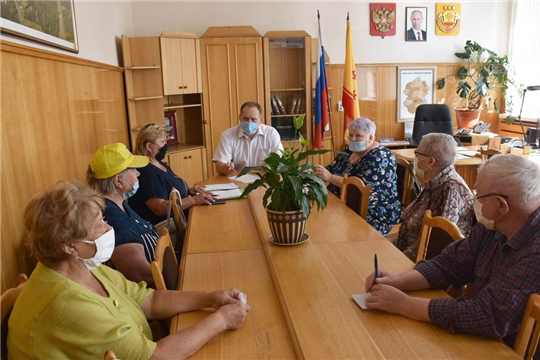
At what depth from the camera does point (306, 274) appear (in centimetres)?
179

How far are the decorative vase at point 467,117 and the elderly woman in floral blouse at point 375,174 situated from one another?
13.1 ft

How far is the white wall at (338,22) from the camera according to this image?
6.11m

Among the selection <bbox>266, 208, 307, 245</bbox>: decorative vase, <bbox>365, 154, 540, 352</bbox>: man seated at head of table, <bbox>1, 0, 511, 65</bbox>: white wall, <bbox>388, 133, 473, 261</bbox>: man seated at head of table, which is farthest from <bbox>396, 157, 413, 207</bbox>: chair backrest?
<bbox>1, 0, 511, 65</bbox>: white wall

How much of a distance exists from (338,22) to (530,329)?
581 cm

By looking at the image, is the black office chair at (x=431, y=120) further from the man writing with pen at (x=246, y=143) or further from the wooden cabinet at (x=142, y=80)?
the wooden cabinet at (x=142, y=80)

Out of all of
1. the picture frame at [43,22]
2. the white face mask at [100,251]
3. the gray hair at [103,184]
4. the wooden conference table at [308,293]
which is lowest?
the wooden conference table at [308,293]

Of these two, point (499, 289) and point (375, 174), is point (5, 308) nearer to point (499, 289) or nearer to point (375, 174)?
point (499, 289)

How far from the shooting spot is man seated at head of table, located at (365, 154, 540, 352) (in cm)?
134

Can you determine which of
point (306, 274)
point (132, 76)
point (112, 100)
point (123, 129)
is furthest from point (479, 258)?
point (132, 76)

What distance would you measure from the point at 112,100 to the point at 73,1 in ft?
4.24

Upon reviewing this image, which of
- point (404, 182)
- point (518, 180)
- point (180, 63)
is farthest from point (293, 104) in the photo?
point (518, 180)

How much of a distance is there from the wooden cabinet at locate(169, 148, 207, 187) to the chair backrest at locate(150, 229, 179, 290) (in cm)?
366

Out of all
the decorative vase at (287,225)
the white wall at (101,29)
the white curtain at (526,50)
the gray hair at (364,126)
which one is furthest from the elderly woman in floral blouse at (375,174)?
the white curtain at (526,50)

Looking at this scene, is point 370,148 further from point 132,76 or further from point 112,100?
point 132,76
